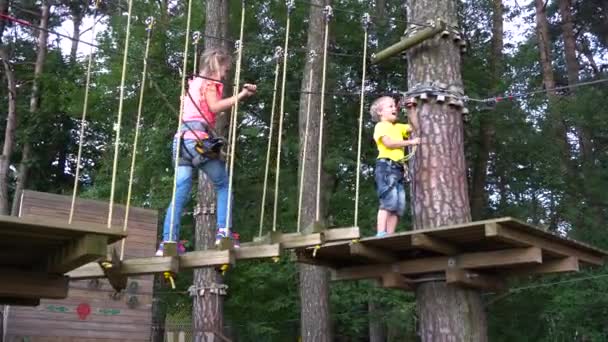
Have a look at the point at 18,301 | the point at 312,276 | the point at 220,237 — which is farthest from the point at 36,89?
the point at 220,237

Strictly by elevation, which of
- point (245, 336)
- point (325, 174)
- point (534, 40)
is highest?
point (534, 40)

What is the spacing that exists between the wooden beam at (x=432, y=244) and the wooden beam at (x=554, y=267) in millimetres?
515

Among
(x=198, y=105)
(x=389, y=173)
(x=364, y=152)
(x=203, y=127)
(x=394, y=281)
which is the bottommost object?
(x=394, y=281)

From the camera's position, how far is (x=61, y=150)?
17.5 meters

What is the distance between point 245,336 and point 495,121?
19.2 feet

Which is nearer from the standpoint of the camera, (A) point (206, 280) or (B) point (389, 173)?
(B) point (389, 173)

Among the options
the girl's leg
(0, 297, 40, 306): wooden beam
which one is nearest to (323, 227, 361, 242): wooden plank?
the girl's leg

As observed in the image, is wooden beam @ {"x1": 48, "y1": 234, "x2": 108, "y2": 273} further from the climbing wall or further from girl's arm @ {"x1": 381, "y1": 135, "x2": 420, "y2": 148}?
the climbing wall

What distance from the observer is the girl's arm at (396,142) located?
15.7 feet

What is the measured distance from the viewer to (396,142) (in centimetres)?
488

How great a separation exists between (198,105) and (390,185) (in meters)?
1.43

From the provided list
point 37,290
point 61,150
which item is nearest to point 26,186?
point 61,150

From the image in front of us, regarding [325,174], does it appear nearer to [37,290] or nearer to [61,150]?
[37,290]

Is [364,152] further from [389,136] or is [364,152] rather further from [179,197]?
[179,197]
